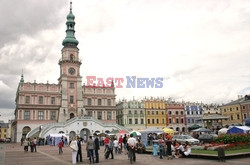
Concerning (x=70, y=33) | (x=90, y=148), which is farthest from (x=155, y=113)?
(x=90, y=148)

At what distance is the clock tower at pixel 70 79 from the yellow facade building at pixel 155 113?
23.1 metres

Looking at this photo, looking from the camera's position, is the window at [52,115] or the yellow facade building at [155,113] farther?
the yellow facade building at [155,113]

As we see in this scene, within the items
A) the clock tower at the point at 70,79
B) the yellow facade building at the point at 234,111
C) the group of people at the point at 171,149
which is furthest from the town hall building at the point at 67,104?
the group of people at the point at 171,149

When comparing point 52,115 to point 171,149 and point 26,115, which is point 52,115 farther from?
point 171,149

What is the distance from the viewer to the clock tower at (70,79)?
63.2m

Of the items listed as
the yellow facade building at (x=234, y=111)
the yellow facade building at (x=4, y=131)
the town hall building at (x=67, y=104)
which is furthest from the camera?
the yellow facade building at (x=4, y=131)

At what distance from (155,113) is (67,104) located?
29.0m

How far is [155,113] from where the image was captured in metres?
79.6

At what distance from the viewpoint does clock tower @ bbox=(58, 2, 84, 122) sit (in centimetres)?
6319

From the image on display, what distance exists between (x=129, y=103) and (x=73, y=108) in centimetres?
1983

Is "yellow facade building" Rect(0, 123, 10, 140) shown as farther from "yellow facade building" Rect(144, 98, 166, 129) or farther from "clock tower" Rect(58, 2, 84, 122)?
"yellow facade building" Rect(144, 98, 166, 129)

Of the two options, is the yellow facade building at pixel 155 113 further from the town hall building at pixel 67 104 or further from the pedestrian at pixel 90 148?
the pedestrian at pixel 90 148

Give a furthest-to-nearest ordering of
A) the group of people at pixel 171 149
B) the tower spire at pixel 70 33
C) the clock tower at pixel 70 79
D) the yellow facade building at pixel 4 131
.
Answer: the yellow facade building at pixel 4 131 < the tower spire at pixel 70 33 < the clock tower at pixel 70 79 < the group of people at pixel 171 149

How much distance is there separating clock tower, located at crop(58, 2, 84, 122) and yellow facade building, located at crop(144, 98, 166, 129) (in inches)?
911
